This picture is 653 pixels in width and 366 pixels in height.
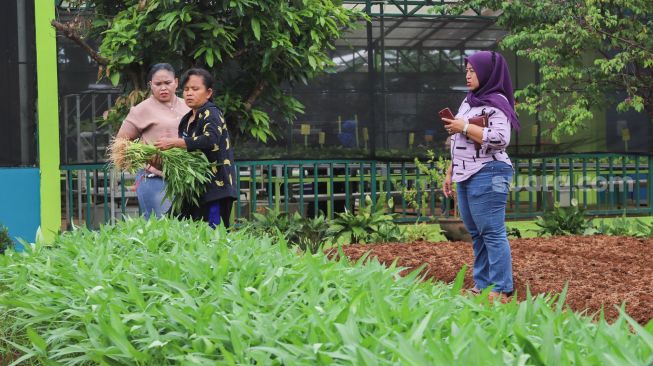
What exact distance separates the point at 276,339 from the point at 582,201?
1238 cm

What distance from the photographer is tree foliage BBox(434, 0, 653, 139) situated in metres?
13.5

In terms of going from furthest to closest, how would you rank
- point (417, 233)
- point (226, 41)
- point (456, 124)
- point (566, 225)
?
point (566, 225) < point (417, 233) < point (226, 41) < point (456, 124)

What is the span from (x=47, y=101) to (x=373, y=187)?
4027mm

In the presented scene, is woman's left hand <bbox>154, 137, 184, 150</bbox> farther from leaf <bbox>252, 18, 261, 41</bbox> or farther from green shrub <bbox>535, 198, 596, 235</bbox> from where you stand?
green shrub <bbox>535, 198, 596, 235</bbox>

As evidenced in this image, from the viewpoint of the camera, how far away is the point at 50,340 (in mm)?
2779

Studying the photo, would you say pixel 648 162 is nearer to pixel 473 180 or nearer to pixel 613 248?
pixel 613 248

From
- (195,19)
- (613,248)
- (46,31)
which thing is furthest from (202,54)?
(613,248)

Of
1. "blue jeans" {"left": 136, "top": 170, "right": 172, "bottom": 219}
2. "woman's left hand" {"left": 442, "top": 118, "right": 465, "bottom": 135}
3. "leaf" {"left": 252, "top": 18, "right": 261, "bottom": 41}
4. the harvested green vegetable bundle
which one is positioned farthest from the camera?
"leaf" {"left": 252, "top": 18, "right": 261, "bottom": 41}

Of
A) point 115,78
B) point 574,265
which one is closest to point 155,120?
point 115,78

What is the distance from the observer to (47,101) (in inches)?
369

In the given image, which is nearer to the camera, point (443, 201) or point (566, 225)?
point (566, 225)

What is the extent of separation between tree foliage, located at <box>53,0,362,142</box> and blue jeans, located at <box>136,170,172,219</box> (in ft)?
7.36

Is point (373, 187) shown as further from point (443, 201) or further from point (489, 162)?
point (489, 162)

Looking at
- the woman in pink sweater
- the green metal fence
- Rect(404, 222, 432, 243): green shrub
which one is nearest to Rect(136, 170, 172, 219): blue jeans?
the woman in pink sweater
